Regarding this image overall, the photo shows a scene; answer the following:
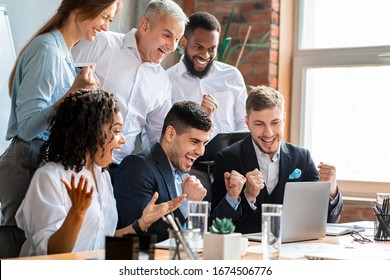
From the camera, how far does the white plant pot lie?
6.21 ft

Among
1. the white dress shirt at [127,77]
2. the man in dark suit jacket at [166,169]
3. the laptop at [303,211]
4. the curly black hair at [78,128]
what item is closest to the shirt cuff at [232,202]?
the man in dark suit jacket at [166,169]

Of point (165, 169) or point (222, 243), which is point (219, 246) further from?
point (165, 169)

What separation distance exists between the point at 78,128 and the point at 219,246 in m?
0.83

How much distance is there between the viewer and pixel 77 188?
6.92ft

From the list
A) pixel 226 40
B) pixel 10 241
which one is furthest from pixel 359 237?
pixel 226 40

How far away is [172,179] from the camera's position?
115 inches

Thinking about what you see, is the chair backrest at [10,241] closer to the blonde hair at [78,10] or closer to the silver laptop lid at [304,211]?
the blonde hair at [78,10]

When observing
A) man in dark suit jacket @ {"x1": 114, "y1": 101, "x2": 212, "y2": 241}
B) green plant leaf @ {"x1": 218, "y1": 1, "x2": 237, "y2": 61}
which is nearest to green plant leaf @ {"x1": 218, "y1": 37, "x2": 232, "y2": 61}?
green plant leaf @ {"x1": 218, "y1": 1, "x2": 237, "y2": 61}

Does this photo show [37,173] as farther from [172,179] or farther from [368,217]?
[368,217]

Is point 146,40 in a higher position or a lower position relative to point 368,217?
higher

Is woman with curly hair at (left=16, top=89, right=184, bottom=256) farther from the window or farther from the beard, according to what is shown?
the window
